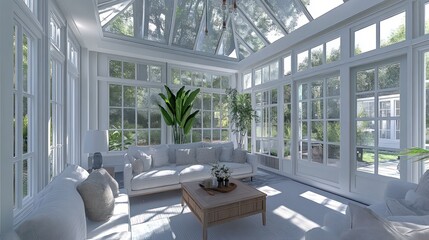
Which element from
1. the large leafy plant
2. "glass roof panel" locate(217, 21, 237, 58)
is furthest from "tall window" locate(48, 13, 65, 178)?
"glass roof panel" locate(217, 21, 237, 58)

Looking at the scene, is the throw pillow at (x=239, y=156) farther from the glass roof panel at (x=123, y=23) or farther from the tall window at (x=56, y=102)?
the glass roof panel at (x=123, y=23)

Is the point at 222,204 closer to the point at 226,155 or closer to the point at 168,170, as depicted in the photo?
the point at 168,170

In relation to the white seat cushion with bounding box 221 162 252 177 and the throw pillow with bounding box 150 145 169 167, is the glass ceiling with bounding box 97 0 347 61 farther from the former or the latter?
the white seat cushion with bounding box 221 162 252 177

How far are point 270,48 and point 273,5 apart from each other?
0.98m

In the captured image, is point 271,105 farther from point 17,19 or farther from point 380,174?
point 17,19

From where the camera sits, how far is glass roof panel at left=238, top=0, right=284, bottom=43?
4.96 meters

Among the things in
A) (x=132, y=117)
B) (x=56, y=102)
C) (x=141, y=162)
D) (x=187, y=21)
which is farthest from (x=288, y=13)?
(x=56, y=102)

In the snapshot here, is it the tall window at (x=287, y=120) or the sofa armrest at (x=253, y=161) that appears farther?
the tall window at (x=287, y=120)

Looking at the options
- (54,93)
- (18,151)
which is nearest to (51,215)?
(18,151)

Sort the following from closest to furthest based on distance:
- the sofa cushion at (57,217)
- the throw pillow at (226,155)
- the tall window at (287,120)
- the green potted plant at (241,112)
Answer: the sofa cushion at (57,217), the throw pillow at (226,155), the tall window at (287,120), the green potted plant at (241,112)

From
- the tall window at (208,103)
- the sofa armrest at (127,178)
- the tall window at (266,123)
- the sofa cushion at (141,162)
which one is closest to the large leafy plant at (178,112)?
the tall window at (208,103)

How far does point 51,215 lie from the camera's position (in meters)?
1.24

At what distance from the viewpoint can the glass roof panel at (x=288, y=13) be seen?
14.1 ft

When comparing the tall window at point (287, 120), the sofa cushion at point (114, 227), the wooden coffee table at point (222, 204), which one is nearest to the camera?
the sofa cushion at point (114, 227)
